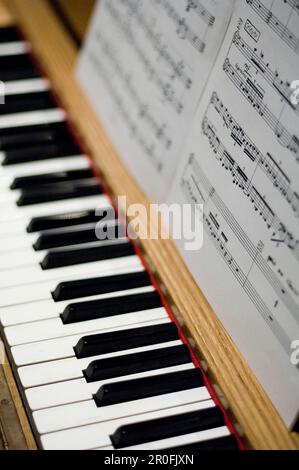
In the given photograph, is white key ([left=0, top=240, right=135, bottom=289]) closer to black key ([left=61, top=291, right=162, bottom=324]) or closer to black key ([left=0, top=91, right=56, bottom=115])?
black key ([left=61, top=291, right=162, bottom=324])

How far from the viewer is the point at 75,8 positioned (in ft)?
8.87

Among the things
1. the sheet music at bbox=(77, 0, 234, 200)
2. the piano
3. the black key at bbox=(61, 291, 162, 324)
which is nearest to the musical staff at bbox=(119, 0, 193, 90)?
the sheet music at bbox=(77, 0, 234, 200)

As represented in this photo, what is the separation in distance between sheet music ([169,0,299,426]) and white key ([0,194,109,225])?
0.39 m

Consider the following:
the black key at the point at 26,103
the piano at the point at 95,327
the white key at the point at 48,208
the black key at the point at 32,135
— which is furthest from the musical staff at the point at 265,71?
the black key at the point at 26,103

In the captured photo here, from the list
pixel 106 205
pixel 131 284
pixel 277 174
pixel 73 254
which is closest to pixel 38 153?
pixel 106 205

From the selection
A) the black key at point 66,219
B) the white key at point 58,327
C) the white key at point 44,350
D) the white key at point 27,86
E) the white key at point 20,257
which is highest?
the white key at point 27,86

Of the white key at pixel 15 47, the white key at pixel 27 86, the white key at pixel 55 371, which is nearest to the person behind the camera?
the white key at pixel 55 371

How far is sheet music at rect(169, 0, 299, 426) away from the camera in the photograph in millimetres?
1617

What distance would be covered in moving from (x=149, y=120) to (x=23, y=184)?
1.36 ft

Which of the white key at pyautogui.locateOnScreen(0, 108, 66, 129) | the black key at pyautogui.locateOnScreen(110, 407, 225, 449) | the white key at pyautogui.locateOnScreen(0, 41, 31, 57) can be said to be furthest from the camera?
the white key at pyautogui.locateOnScreen(0, 41, 31, 57)

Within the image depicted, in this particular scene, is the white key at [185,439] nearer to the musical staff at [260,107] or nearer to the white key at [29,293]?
the white key at [29,293]

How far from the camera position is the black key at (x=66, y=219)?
6.91 feet

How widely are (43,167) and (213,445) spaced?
107cm

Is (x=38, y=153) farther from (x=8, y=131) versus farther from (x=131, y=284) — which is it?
(x=131, y=284)
